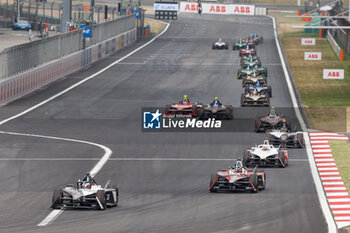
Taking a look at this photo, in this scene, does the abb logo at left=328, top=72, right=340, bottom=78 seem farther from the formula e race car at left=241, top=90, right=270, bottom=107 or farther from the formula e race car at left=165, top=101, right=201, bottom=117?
the formula e race car at left=165, top=101, right=201, bottom=117

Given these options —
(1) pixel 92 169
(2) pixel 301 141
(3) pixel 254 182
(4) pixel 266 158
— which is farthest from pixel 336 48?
(3) pixel 254 182

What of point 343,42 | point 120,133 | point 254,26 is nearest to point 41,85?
point 120,133

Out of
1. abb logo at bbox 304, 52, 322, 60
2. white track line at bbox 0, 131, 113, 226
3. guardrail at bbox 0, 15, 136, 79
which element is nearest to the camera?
white track line at bbox 0, 131, 113, 226

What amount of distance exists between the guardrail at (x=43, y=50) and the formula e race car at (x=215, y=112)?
1159 cm

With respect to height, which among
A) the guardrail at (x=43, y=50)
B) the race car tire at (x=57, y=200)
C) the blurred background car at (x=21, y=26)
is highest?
the guardrail at (x=43, y=50)

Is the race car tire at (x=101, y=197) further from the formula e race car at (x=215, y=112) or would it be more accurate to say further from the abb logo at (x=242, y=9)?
the abb logo at (x=242, y=9)

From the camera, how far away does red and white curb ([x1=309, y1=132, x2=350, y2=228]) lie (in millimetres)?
23031

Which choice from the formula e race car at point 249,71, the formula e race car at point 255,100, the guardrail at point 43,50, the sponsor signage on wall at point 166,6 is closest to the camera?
the formula e race car at point 255,100

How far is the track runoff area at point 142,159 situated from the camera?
21266mm

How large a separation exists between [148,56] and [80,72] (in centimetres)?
1536

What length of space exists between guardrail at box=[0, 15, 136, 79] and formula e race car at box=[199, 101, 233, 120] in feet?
38.0

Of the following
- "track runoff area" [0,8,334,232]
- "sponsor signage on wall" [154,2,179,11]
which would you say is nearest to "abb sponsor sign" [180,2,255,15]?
"sponsor signage on wall" [154,2,179,11]

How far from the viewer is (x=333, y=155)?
3294 centimetres

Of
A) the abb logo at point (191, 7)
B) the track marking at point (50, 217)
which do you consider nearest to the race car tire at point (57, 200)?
the track marking at point (50, 217)
